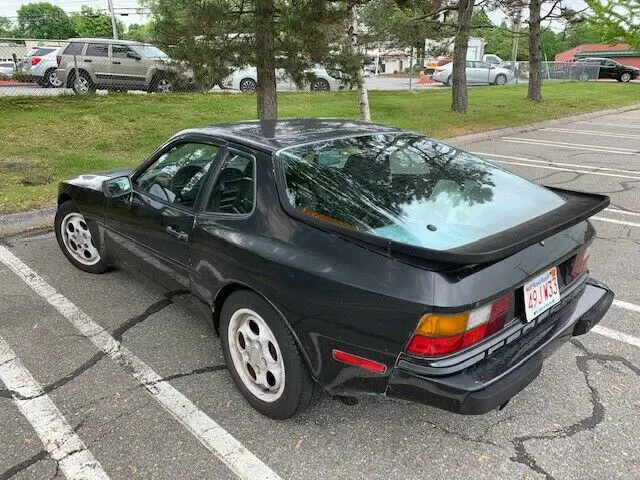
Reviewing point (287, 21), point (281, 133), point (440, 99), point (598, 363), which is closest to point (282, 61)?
point (287, 21)

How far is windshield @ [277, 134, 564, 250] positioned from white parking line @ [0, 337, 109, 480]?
1.47m

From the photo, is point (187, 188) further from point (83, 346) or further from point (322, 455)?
point (322, 455)

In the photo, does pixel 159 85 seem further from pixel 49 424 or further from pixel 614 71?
pixel 614 71

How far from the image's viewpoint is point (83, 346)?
127 inches

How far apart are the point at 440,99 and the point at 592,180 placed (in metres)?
9.90

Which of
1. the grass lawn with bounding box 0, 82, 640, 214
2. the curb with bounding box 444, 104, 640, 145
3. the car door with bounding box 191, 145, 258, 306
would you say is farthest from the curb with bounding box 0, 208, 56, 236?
the curb with bounding box 444, 104, 640, 145

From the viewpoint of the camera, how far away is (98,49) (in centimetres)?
1437

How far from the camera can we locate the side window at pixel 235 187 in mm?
2650

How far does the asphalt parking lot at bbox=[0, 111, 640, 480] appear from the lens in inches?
90.4

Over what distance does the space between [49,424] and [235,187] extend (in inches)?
58.3

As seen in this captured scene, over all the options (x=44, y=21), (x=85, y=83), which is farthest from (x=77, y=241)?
(x=44, y=21)

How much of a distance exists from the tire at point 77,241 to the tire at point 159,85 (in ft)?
38.6

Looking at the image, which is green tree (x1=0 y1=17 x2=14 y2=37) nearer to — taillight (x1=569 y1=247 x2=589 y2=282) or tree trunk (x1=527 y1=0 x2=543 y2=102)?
tree trunk (x1=527 y1=0 x2=543 y2=102)

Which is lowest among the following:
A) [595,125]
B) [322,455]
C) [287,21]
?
[322,455]
